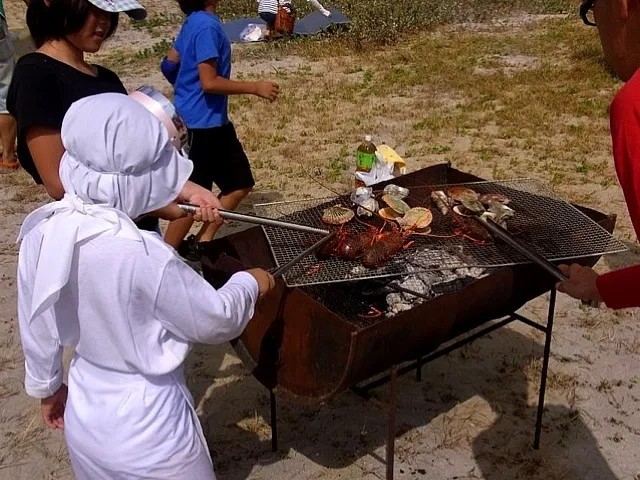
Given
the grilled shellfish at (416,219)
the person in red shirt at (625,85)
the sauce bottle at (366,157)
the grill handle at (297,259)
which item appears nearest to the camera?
the person in red shirt at (625,85)

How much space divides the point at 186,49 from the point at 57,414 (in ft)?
8.19

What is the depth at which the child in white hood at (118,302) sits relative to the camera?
5.75 ft

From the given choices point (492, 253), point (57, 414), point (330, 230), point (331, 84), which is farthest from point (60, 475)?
point (331, 84)

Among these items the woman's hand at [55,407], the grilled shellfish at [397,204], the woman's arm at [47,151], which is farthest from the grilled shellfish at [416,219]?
the woman's hand at [55,407]

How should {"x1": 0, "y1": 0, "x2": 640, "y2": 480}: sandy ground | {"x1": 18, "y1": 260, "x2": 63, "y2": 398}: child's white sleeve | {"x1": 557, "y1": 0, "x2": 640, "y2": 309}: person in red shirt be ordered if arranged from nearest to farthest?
{"x1": 557, "y1": 0, "x2": 640, "y2": 309}: person in red shirt, {"x1": 18, "y1": 260, "x2": 63, "y2": 398}: child's white sleeve, {"x1": 0, "y1": 0, "x2": 640, "y2": 480}: sandy ground

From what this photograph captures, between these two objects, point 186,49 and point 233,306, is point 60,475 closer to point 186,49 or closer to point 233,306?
point 233,306

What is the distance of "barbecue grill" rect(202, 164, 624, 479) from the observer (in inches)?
94.4

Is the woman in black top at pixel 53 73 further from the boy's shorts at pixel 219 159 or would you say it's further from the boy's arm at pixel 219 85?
the boy's shorts at pixel 219 159

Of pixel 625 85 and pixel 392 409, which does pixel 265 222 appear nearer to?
pixel 392 409

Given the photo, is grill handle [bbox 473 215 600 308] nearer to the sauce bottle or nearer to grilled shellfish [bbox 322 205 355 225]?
grilled shellfish [bbox 322 205 355 225]

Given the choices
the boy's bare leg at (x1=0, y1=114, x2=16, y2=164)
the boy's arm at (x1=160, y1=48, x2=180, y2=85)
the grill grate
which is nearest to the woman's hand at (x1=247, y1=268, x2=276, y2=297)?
the grill grate

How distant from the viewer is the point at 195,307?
6.12ft

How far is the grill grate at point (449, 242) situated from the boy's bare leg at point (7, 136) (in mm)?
4468

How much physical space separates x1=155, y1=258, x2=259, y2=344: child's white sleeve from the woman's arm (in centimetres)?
84
